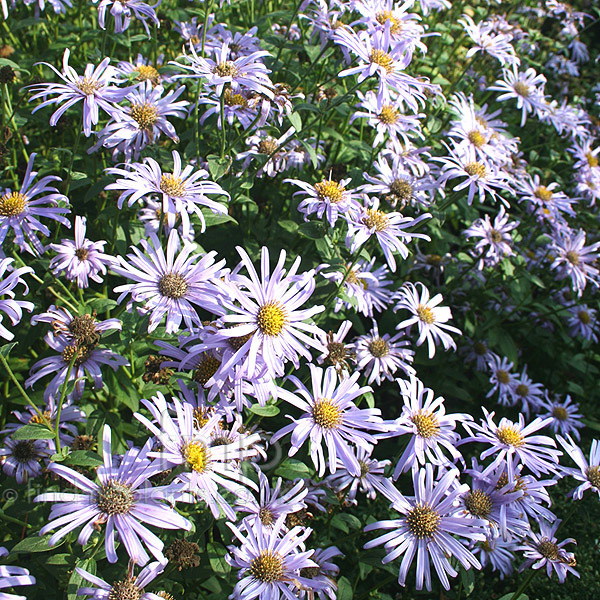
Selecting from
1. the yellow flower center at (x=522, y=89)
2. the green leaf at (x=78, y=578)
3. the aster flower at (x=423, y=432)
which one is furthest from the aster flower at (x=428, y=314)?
the yellow flower center at (x=522, y=89)

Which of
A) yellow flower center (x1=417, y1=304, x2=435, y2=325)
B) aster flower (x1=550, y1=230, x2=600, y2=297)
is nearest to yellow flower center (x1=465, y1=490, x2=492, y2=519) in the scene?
yellow flower center (x1=417, y1=304, x2=435, y2=325)

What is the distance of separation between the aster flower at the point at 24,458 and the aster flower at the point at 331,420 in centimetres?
121

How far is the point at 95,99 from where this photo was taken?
9.37ft

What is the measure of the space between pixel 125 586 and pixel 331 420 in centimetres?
101

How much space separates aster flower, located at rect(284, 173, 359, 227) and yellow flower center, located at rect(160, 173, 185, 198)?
671 mm

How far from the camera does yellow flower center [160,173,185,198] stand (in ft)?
8.60

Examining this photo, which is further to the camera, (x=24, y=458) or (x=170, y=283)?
(x=24, y=458)

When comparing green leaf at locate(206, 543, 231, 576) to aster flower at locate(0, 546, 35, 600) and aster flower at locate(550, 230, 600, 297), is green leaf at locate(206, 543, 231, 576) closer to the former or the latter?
aster flower at locate(0, 546, 35, 600)

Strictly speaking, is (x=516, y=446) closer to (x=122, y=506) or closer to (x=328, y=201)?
(x=328, y=201)

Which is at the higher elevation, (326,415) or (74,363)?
(74,363)

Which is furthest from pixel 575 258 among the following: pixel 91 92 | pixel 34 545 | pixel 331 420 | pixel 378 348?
pixel 34 545

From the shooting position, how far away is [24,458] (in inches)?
106

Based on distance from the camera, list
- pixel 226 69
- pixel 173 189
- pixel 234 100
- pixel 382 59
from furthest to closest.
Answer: pixel 234 100 → pixel 382 59 → pixel 226 69 → pixel 173 189

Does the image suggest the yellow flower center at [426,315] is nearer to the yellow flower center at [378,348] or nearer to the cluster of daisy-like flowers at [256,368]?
the cluster of daisy-like flowers at [256,368]
